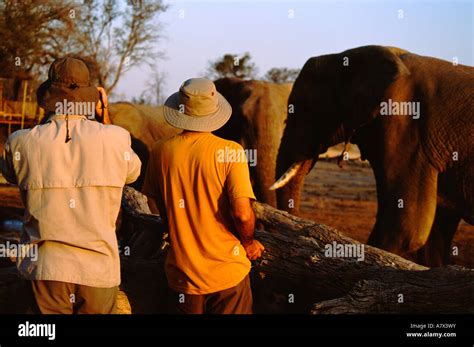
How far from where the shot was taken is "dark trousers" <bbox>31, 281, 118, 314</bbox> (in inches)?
131

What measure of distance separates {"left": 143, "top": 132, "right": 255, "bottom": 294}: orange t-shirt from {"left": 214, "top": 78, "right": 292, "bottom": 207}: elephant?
7276 mm

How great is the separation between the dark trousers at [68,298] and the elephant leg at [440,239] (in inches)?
210

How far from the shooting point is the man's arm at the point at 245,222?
3.54 metres

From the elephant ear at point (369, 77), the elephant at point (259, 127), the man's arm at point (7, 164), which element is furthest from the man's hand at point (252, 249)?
the elephant at point (259, 127)

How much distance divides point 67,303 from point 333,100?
5.43 meters

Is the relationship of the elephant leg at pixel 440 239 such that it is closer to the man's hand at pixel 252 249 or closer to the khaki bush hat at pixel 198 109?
the man's hand at pixel 252 249

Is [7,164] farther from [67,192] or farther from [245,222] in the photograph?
[245,222]

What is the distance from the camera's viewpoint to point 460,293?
4254mm

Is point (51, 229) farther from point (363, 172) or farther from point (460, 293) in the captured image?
point (363, 172)

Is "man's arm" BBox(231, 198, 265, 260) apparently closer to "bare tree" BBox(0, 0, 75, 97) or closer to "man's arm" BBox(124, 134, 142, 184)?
"man's arm" BBox(124, 134, 142, 184)

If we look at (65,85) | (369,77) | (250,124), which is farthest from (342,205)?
(65,85)

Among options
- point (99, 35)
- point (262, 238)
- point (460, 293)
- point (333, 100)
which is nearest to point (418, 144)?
point (333, 100)

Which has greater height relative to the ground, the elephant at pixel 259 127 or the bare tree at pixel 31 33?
the bare tree at pixel 31 33

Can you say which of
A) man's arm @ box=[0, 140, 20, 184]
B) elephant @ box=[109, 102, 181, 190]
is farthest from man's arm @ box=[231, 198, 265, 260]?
elephant @ box=[109, 102, 181, 190]
